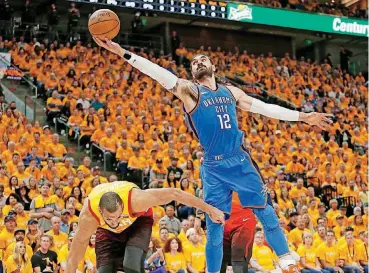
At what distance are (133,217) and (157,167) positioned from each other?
31.1 feet

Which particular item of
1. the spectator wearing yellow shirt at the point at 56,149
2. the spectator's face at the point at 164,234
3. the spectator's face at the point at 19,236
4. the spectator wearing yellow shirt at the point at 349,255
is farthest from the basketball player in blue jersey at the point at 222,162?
the spectator wearing yellow shirt at the point at 56,149

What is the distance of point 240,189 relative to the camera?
7445mm

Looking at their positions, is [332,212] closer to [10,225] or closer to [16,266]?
[10,225]

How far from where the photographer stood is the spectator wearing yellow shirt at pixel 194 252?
12.8 meters

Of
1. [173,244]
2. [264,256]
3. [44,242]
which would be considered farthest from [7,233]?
[264,256]

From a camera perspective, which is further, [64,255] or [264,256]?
[264,256]

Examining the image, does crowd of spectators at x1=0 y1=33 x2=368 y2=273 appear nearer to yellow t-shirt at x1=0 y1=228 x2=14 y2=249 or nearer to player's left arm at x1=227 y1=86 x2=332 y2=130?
yellow t-shirt at x1=0 y1=228 x2=14 y2=249

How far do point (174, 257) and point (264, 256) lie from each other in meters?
1.77

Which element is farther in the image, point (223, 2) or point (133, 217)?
point (223, 2)

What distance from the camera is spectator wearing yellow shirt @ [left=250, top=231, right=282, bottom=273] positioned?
42.4 ft

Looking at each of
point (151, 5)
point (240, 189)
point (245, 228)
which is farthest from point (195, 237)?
point (151, 5)

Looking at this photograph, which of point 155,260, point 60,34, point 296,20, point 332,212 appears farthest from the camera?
point 296,20

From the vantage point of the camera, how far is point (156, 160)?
1639 cm

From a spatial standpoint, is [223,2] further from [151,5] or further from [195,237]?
[195,237]
